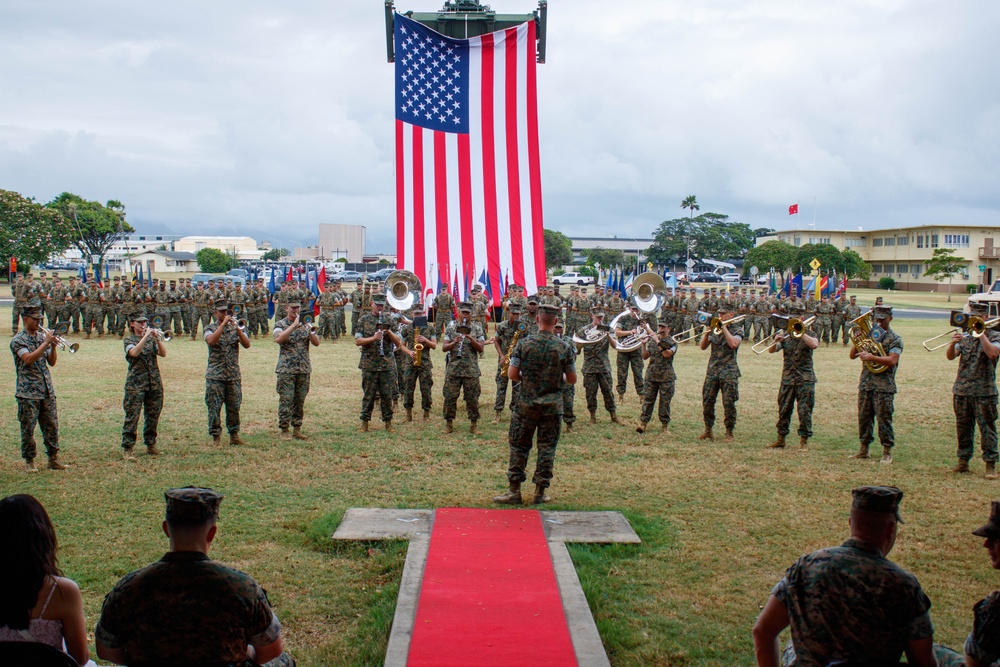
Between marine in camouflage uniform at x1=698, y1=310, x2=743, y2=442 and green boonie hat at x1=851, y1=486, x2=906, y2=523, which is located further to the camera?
marine in camouflage uniform at x1=698, y1=310, x2=743, y2=442

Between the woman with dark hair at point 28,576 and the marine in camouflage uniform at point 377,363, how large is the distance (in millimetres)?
8639

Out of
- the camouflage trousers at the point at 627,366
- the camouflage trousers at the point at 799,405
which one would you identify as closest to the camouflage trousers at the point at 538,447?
the camouflage trousers at the point at 799,405

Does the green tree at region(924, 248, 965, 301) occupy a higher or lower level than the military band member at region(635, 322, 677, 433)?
higher

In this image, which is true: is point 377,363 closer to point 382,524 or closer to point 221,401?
point 221,401

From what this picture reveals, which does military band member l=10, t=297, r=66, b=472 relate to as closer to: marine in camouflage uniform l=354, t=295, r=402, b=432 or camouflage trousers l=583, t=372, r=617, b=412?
marine in camouflage uniform l=354, t=295, r=402, b=432

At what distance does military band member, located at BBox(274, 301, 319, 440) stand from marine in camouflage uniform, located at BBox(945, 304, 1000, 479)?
27.2 ft

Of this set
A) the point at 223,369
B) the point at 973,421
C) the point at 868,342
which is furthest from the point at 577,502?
the point at 973,421

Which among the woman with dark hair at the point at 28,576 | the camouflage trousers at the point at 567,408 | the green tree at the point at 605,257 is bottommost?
the camouflage trousers at the point at 567,408

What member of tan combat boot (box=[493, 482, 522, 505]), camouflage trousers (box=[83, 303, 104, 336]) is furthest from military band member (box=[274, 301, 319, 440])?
camouflage trousers (box=[83, 303, 104, 336])

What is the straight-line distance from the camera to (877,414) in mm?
10492

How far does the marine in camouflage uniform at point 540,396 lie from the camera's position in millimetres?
8312

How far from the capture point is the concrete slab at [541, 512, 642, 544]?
733 centimetres

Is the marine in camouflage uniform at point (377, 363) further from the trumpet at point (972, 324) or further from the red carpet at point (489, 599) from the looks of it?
the trumpet at point (972, 324)

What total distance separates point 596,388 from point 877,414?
4.21 metres
